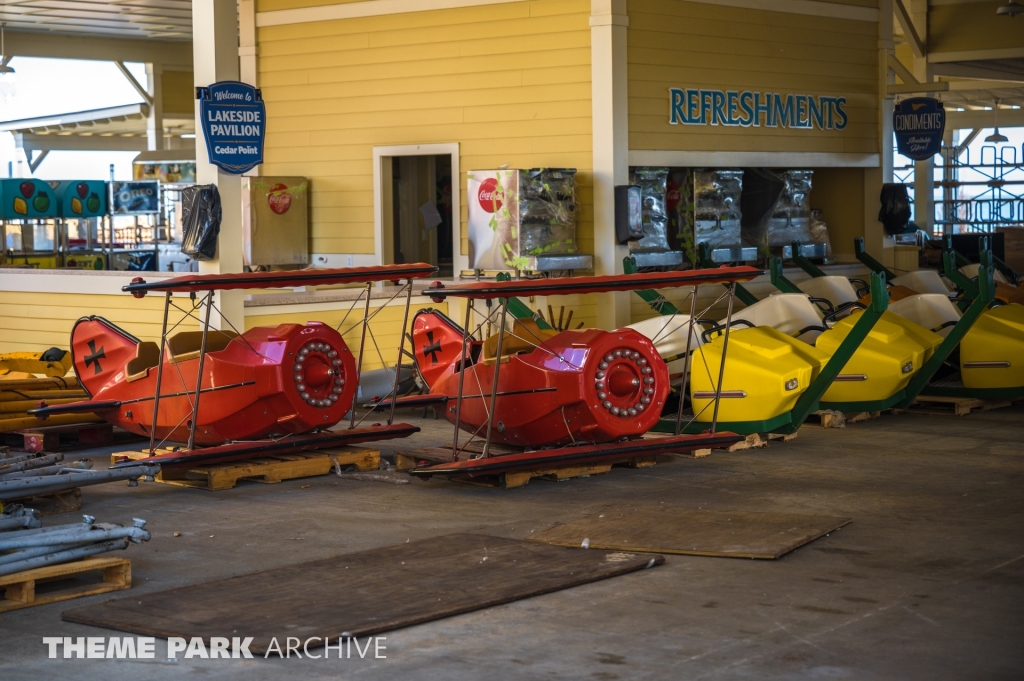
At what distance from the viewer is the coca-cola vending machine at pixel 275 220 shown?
1575 centimetres

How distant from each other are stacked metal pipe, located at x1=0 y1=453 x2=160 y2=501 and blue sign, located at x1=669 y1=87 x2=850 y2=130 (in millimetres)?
8241

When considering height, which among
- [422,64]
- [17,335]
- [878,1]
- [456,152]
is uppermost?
[878,1]

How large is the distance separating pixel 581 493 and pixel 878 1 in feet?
35.6

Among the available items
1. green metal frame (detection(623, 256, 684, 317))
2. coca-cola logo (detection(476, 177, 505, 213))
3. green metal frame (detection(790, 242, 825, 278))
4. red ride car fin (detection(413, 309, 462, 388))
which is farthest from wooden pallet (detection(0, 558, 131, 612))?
green metal frame (detection(790, 242, 825, 278))

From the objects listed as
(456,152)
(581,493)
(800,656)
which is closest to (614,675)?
(800,656)

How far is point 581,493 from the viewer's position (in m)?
9.24

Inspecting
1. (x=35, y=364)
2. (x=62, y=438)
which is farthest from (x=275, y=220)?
(x=62, y=438)

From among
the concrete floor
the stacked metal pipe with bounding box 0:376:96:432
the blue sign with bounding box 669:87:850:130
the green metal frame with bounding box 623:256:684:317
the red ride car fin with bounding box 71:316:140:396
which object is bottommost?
the concrete floor

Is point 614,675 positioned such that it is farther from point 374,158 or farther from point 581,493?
point 374,158

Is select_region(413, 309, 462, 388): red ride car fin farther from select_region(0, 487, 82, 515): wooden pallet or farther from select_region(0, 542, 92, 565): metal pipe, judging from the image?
select_region(0, 542, 92, 565): metal pipe

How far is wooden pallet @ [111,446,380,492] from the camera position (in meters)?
9.60

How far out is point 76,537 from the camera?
22.0ft

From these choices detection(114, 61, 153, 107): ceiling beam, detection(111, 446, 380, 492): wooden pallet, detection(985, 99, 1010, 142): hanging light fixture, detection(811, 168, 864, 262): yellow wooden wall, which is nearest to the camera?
detection(111, 446, 380, 492): wooden pallet

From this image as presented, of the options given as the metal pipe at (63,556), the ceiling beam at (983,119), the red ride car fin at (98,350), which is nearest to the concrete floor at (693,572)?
the metal pipe at (63,556)
